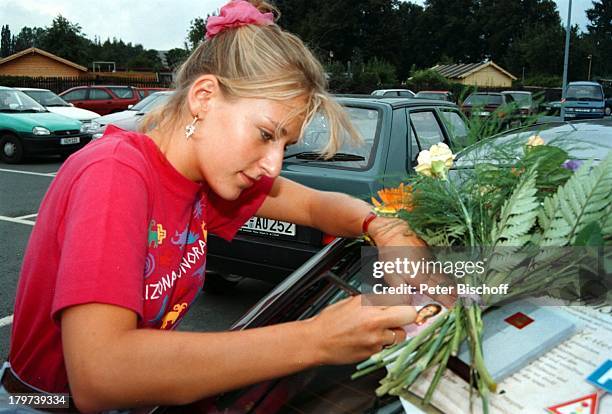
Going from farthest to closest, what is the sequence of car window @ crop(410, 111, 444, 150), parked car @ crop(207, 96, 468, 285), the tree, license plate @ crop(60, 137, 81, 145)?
the tree → license plate @ crop(60, 137, 81, 145) → car window @ crop(410, 111, 444, 150) → parked car @ crop(207, 96, 468, 285)

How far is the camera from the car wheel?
4.97m

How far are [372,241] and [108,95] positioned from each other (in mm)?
19261

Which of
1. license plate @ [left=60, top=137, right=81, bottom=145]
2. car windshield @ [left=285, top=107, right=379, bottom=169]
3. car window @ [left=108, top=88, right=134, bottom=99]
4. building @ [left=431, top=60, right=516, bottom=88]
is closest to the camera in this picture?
car windshield @ [left=285, top=107, right=379, bottom=169]

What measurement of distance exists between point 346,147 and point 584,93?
2641 centimetres

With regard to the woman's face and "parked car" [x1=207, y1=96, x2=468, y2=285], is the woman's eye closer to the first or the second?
the woman's face

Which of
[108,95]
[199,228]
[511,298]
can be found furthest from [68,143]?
[511,298]

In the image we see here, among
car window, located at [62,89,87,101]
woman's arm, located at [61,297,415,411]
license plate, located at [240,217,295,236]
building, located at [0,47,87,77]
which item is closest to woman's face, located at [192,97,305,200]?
woman's arm, located at [61,297,415,411]

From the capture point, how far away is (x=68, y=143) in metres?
12.8

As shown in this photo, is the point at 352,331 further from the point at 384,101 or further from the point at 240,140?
the point at 384,101

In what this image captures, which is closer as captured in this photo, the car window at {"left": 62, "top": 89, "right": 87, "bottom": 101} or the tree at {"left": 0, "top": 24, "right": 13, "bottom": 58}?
the car window at {"left": 62, "top": 89, "right": 87, "bottom": 101}

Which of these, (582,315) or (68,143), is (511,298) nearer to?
(582,315)

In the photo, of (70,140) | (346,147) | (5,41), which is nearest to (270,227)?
(346,147)

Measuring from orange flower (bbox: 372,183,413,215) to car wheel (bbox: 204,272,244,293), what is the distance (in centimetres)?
349

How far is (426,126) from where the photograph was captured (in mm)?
4910
